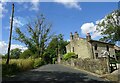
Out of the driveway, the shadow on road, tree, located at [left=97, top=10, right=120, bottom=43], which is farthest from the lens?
tree, located at [left=97, top=10, right=120, bottom=43]

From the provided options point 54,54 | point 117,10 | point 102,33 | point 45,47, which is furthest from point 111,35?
point 54,54

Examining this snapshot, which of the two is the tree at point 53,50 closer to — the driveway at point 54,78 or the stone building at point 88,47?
the stone building at point 88,47

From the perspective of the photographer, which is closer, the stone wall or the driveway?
the driveway

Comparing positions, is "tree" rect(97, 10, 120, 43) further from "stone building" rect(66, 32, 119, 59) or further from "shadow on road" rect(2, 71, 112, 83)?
"shadow on road" rect(2, 71, 112, 83)

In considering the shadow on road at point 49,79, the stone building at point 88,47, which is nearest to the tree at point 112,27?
the stone building at point 88,47

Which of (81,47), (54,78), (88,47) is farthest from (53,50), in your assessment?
(54,78)

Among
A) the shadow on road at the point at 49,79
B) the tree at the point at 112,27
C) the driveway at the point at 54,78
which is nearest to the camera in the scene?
the shadow on road at the point at 49,79

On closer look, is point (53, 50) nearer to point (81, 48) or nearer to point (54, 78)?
point (81, 48)

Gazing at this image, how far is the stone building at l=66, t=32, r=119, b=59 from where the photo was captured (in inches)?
1969

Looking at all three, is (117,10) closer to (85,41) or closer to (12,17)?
(85,41)

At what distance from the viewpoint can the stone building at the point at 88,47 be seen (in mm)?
50000

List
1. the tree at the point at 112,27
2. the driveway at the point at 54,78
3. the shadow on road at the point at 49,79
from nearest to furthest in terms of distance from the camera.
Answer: the shadow on road at the point at 49,79
the driveway at the point at 54,78
the tree at the point at 112,27

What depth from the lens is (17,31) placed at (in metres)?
51.0

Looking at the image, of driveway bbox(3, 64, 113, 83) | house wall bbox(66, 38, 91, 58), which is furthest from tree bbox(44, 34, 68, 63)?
driveway bbox(3, 64, 113, 83)
